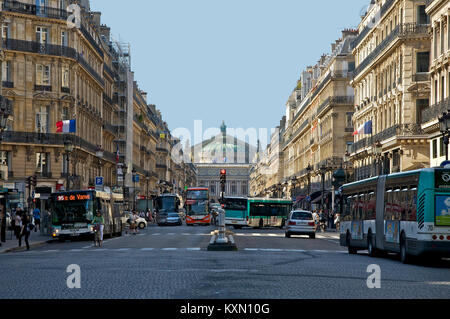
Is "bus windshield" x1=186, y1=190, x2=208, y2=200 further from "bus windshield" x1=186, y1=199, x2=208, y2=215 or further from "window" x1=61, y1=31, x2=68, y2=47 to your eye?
"window" x1=61, y1=31, x2=68, y2=47

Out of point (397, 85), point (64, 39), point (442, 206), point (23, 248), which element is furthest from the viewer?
point (64, 39)

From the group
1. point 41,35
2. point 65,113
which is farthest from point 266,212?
point 41,35

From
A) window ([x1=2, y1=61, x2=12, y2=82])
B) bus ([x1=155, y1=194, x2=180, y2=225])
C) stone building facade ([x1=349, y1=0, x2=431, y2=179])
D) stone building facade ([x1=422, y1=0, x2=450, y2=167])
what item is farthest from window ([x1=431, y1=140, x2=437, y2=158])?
bus ([x1=155, y1=194, x2=180, y2=225])

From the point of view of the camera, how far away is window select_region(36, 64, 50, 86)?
68500 mm

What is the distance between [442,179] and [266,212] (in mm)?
49176

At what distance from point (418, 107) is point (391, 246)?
1172 inches

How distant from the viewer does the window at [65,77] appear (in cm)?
7012

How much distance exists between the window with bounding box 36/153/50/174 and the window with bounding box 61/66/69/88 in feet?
19.5

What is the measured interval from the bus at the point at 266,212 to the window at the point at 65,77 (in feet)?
56.0

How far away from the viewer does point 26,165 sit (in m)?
66.6

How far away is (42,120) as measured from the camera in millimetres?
68438

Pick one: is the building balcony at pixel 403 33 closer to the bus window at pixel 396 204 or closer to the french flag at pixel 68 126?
the french flag at pixel 68 126

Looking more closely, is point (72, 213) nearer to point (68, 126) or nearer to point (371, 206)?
point (68, 126)

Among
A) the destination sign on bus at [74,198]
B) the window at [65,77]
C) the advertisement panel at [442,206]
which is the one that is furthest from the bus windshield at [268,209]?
the advertisement panel at [442,206]
